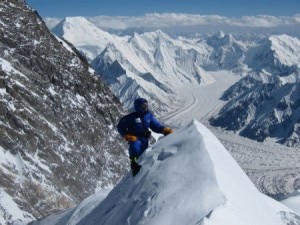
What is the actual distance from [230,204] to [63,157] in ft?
211

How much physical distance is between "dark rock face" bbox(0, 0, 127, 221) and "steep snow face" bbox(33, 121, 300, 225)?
43.5m

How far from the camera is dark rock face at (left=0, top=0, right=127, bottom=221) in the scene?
2665 inches

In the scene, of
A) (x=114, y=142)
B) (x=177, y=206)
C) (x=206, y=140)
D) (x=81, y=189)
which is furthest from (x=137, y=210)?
(x=114, y=142)

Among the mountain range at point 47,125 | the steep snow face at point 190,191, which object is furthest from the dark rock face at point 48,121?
the steep snow face at point 190,191

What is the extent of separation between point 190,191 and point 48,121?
67.4m

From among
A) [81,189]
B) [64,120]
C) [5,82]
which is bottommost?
[81,189]

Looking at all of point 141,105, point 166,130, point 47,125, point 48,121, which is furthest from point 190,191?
point 48,121

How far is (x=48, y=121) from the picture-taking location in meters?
80.3

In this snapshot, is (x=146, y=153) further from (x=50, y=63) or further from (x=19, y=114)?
(x=50, y=63)

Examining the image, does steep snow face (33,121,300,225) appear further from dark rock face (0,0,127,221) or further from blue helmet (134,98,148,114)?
dark rock face (0,0,127,221)

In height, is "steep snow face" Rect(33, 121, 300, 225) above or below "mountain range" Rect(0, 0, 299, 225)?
above

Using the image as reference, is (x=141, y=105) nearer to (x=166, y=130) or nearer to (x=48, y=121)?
(x=166, y=130)

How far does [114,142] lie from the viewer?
3492 inches

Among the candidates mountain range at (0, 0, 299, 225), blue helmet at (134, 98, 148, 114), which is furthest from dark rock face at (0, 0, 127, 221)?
blue helmet at (134, 98, 148, 114)
